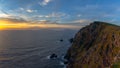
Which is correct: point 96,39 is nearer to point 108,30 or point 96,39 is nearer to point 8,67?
point 108,30

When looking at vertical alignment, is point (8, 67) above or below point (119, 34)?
below

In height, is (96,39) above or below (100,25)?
below

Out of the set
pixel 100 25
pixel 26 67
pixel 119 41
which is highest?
pixel 100 25

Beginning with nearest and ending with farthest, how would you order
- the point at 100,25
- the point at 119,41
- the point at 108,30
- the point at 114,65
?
the point at 114,65 → the point at 119,41 → the point at 108,30 → the point at 100,25

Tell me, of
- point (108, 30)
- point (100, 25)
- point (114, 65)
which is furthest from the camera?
point (100, 25)

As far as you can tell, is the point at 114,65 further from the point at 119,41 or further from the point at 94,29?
the point at 94,29

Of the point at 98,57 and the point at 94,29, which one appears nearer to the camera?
the point at 98,57

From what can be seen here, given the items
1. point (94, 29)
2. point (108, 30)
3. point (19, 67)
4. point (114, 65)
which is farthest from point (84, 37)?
point (19, 67)

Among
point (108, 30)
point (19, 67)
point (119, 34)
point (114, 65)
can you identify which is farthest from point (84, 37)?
point (19, 67)

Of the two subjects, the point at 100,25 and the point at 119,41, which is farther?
the point at 100,25
